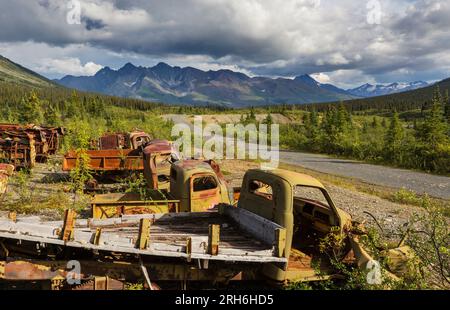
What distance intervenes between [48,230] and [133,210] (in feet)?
13.0

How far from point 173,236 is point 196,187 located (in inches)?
125

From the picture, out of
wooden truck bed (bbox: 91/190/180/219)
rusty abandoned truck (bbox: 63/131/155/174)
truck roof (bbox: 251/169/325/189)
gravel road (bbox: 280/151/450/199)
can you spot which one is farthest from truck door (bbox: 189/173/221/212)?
gravel road (bbox: 280/151/450/199)

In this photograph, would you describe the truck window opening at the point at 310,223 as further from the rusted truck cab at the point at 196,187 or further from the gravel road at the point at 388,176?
the gravel road at the point at 388,176

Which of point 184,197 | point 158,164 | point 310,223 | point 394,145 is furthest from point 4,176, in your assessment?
point 394,145

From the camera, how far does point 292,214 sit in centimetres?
632

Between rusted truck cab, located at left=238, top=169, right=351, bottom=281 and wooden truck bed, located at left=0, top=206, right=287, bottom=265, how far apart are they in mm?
320

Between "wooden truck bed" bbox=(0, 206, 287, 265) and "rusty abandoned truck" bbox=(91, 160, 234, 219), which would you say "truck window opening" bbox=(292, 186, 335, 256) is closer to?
"wooden truck bed" bbox=(0, 206, 287, 265)

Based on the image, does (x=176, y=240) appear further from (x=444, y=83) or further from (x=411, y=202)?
(x=444, y=83)

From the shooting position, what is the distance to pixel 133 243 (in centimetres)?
530

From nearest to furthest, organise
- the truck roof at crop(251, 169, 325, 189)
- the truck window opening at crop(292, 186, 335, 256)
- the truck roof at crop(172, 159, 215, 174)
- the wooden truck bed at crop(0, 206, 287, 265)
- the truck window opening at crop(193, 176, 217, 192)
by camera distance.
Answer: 1. the wooden truck bed at crop(0, 206, 287, 265)
2. the truck roof at crop(251, 169, 325, 189)
3. the truck window opening at crop(292, 186, 335, 256)
4. the truck roof at crop(172, 159, 215, 174)
5. the truck window opening at crop(193, 176, 217, 192)

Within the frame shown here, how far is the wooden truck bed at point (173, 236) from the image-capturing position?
520 centimetres

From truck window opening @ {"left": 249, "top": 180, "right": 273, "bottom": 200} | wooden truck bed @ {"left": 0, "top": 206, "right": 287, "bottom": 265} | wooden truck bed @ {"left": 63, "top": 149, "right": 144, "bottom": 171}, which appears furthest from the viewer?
wooden truck bed @ {"left": 63, "top": 149, "right": 144, "bottom": 171}

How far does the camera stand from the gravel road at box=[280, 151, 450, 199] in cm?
1980

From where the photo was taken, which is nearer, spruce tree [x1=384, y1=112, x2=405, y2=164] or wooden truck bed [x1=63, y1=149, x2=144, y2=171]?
wooden truck bed [x1=63, y1=149, x2=144, y2=171]
